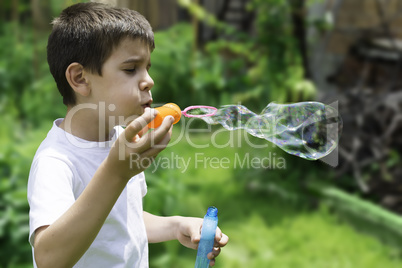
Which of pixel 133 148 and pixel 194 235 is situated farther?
pixel 194 235

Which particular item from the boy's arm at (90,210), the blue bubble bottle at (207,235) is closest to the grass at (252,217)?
the blue bubble bottle at (207,235)

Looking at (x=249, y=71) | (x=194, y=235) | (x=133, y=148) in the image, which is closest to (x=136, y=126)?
(x=133, y=148)

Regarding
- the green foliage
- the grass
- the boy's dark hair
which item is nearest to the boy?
the boy's dark hair

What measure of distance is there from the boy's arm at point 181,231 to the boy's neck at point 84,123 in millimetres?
307

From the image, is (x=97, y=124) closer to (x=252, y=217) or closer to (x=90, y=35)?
(x=90, y=35)

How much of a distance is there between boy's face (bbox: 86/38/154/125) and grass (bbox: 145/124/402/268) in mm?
1333

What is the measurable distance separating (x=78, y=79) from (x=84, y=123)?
0.35 ft

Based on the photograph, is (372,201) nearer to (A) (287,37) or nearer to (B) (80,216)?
(A) (287,37)

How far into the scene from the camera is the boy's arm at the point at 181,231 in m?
1.09

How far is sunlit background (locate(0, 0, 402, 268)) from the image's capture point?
8.86 feet

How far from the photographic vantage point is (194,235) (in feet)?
3.64

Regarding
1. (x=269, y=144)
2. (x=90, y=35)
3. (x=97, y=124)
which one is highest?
(x=90, y=35)

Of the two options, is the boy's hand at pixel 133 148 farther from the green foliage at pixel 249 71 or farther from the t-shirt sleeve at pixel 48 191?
the green foliage at pixel 249 71

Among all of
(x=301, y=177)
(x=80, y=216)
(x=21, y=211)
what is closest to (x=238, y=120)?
(x=80, y=216)
